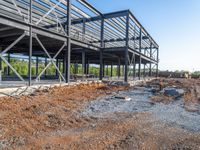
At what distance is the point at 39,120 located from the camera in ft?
16.7

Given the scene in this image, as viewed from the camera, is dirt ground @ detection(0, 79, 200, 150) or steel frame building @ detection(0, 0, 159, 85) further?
steel frame building @ detection(0, 0, 159, 85)

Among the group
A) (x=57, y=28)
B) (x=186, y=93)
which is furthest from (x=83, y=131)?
(x=186, y=93)

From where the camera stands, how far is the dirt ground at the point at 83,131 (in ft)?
12.2

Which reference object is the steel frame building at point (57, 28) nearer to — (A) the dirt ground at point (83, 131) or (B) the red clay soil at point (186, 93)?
(A) the dirt ground at point (83, 131)

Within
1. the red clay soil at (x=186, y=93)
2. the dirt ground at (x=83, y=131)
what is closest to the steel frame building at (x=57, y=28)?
the dirt ground at (x=83, y=131)

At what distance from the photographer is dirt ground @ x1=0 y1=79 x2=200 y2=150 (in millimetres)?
3723

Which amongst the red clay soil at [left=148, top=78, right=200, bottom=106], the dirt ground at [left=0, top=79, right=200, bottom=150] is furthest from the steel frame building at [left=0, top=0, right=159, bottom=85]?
the red clay soil at [left=148, top=78, right=200, bottom=106]

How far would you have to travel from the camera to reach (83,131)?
4.54 meters

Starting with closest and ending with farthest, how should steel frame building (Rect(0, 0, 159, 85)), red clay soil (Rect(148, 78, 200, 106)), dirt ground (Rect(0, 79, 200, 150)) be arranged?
dirt ground (Rect(0, 79, 200, 150)), steel frame building (Rect(0, 0, 159, 85)), red clay soil (Rect(148, 78, 200, 106))

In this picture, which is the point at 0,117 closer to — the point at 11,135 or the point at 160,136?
the point at 11,135

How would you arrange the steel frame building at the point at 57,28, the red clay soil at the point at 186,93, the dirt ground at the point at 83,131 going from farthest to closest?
the red clay soil at the point at 186,93 → the steel frame building at the point at 57,28 → the dirt ground at the point at 83,131

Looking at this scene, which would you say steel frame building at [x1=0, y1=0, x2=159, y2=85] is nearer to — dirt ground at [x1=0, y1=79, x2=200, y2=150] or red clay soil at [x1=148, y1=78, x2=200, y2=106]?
dirt ground at [x1=0, y1=79, x2=200, y2=150]

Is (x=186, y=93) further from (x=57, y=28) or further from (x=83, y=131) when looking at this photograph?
(x=83, y=131)

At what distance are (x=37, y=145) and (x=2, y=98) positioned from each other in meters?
4.58
